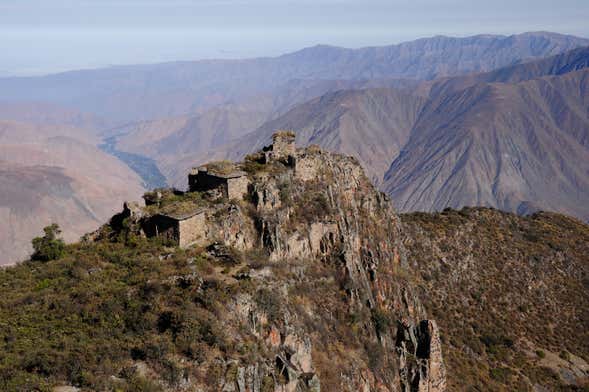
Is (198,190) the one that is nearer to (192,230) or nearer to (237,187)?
(237,187)

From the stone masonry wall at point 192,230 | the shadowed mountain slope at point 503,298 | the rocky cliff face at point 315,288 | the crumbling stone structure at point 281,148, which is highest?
the crumbling stone structure at point 281,148

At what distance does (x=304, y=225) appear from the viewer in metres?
43.0

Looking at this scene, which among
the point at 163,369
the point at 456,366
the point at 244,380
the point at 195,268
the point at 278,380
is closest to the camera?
the point at 163,369

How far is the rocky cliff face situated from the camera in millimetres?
29203

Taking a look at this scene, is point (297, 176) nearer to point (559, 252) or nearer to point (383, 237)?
point (383, 237)

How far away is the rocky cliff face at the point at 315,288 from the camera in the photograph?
2920 cm

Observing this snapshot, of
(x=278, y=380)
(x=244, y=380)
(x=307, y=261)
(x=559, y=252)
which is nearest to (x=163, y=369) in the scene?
(x=244, y=380)

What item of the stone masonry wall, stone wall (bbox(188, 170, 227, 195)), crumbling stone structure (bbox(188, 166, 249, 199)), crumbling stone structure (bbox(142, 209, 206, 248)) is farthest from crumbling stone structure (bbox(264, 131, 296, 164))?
the stone masonry wall

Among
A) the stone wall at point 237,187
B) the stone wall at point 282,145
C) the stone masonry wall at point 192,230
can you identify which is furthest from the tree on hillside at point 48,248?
the stone wall at point 282,145

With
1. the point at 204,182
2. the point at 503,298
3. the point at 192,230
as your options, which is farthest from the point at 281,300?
the point at 503,298

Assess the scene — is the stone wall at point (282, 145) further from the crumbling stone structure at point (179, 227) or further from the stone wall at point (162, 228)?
the stone wall at point (162, 228)

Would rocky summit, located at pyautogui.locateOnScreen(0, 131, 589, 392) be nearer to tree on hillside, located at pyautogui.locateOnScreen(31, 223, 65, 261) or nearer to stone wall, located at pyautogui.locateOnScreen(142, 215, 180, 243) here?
stone wall, located at pyautogui.locateOnScreen(142, 215, 180, 243)

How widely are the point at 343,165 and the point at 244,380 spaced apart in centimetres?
3271

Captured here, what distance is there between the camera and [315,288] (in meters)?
40.0
